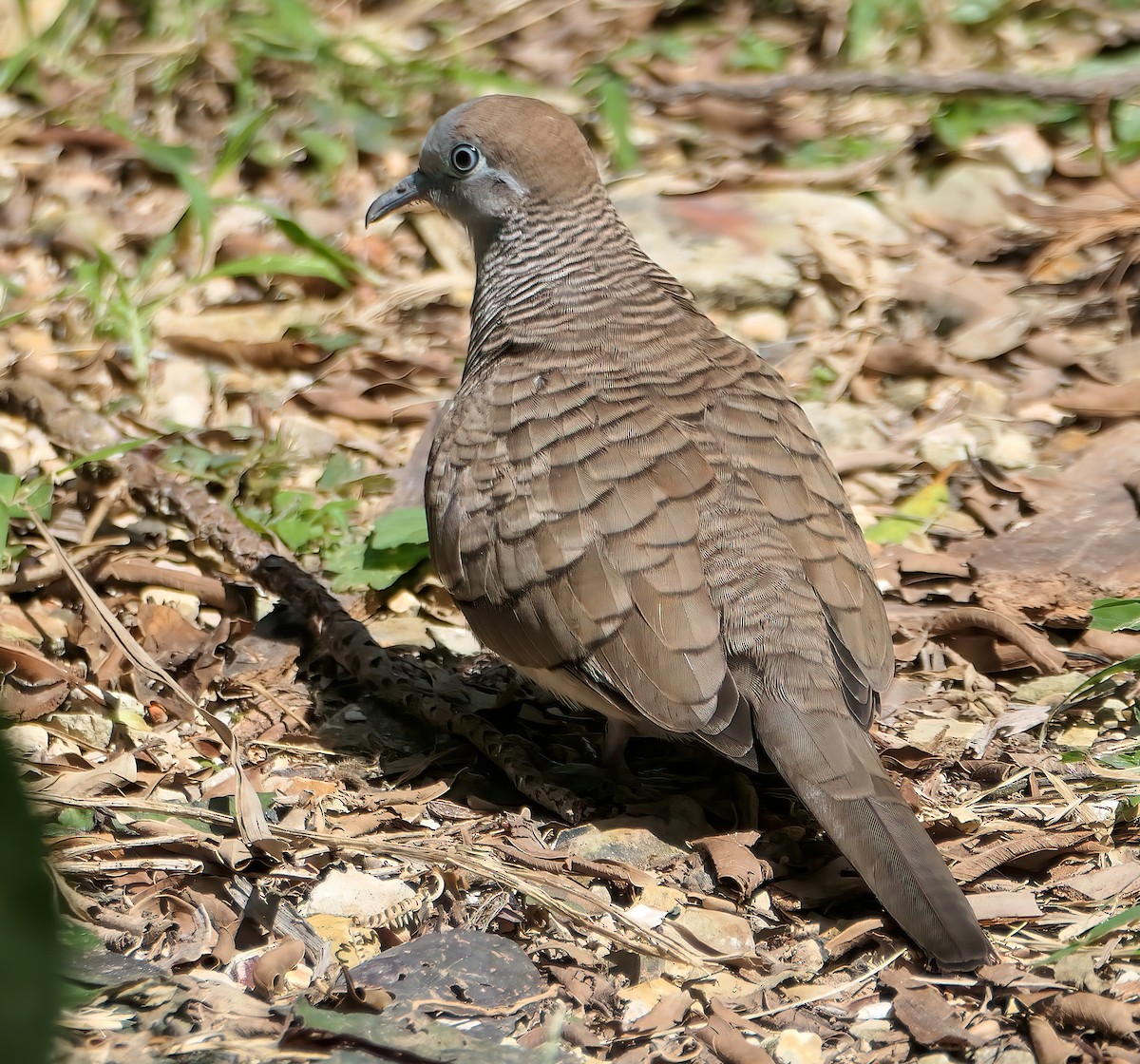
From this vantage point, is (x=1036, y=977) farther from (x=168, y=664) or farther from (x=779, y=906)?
(x=168, y=664)

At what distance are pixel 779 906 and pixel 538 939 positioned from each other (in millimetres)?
619

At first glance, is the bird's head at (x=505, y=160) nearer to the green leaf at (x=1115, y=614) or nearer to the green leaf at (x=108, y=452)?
the green leaf at (x=108, y=452)

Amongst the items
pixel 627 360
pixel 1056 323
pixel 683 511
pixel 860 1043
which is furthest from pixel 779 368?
pixel 860 1043

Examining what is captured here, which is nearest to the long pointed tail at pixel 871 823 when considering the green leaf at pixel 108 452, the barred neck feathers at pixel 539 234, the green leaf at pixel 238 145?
the barred neck feathers at pixel 539 234

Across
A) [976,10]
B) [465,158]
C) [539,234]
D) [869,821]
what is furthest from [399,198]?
[976,10]

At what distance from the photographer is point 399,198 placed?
5.04m

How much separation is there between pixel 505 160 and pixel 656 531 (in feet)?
5.16

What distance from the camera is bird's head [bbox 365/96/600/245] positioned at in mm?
4492

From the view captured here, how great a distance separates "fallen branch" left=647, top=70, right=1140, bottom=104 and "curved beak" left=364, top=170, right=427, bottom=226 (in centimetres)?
299

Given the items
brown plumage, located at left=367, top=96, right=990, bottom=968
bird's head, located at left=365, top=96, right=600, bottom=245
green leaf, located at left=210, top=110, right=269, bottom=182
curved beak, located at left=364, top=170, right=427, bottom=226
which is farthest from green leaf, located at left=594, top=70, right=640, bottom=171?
brown plumage, located at left=367, top=96, right=990, bottom=968

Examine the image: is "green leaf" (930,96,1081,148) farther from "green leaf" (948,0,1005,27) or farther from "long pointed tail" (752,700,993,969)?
"long pointed tail" (752,700,993,969)

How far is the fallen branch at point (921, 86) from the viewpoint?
6953 mm

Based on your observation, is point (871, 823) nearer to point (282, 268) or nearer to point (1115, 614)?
point (1115, 614)

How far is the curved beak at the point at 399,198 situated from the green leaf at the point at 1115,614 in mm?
2658
